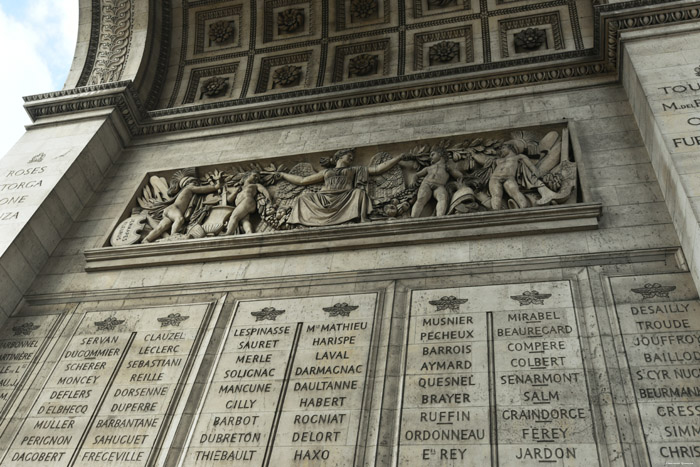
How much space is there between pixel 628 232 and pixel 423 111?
432 centimetres

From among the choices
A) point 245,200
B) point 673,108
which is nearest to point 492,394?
point 673,108

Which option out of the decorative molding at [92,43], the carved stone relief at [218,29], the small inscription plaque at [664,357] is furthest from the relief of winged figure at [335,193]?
the decorative molding at [92,43]

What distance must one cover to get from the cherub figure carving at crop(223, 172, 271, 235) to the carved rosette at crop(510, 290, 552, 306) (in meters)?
4.39

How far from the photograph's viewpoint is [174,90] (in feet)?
44.5

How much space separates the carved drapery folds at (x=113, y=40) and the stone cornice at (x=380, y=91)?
2.27 feet

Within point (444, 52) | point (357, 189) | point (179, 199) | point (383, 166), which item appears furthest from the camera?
point (444, 52)

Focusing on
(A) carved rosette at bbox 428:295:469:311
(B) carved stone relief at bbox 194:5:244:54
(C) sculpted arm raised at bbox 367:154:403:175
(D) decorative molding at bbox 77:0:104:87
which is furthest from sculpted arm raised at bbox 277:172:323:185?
(D) decorative molding at bbox 77:0:104:87

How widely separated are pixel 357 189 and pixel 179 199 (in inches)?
124

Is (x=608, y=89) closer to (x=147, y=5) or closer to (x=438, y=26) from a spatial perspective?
(x=438, y=26)

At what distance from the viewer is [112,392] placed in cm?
791

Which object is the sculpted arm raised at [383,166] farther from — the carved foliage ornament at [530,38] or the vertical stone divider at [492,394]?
the carved foliage ornament at [530,38]

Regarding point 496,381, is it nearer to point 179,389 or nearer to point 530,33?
point 179,389

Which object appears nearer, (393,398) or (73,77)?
(393,398)

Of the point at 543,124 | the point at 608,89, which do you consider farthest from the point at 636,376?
the point at 608,89
